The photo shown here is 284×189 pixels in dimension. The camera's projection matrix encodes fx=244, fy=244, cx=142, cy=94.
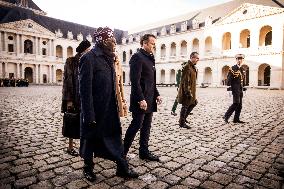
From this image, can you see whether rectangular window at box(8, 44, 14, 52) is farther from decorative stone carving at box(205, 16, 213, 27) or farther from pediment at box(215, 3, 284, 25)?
pediment at box(215, 3, 284, 25)

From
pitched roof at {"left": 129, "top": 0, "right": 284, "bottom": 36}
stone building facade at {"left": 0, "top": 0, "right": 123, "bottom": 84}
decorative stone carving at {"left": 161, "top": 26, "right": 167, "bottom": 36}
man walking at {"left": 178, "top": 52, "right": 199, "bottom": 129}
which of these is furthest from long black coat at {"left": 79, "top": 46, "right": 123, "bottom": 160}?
stone building facade at {"left": 0, "top": 0, "right": 123, "bottom": 84}

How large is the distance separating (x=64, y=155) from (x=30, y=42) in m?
51.3

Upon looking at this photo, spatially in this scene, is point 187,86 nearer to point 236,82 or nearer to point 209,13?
point 236,82

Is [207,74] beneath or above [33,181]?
above

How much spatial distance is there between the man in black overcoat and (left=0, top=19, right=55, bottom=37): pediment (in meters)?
51.1

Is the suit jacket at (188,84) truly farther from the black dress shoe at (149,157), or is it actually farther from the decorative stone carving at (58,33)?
the decorative stone carving at (58,33)

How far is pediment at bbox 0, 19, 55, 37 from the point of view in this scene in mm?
46531

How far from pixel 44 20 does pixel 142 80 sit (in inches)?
2148

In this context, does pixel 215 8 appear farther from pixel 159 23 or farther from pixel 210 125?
pixel 210 125

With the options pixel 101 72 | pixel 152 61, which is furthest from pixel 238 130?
pixel 101 72

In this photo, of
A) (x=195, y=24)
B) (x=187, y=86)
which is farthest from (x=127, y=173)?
(x=195, y=24)

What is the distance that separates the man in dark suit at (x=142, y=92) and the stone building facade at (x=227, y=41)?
32.3 metres

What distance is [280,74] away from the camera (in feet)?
103

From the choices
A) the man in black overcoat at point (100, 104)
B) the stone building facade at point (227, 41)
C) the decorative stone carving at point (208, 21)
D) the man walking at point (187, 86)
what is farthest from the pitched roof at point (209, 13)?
the man in black overcoat at point (100, 104)
